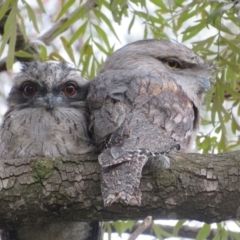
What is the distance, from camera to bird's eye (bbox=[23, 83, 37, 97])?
126 inches

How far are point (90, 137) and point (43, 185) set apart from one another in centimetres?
47

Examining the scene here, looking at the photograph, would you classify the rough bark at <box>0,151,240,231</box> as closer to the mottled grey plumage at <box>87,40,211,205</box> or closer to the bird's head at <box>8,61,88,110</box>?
the mottled grey plumage at <box>87,40,211,205</box>

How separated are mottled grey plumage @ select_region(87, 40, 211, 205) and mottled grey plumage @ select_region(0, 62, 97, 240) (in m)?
0.09

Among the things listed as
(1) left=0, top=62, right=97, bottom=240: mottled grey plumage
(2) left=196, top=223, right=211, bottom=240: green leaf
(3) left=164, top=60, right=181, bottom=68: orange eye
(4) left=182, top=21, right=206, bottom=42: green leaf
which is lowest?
(2) left=196, top=223, right=211, bottom=240: green leaf

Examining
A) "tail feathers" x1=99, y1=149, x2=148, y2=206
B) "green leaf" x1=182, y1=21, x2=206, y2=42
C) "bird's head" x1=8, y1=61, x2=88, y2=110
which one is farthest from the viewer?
"green leaf" x1=182, y1=21, x2=206, y2=42

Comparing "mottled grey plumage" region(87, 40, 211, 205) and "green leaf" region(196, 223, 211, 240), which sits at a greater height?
"mottled grey plumage" region(87, 40, 211, 205)

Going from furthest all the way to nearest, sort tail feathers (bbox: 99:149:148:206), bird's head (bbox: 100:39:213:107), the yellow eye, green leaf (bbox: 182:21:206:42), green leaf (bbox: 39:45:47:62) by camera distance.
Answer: green leaf (bbox: 39:45:47:62)
green leaf (bbox: 182:21:206:42)
the yellow eye
bird's head (bbox: 100:39:213:107)
tail feathers (bbox: 99:149:148:206)

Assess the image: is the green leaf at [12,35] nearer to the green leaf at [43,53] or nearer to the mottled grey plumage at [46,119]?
the mottled grey plumage at [46,119]

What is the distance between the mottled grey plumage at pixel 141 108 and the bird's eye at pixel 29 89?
29 cm

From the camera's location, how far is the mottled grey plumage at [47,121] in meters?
2.96

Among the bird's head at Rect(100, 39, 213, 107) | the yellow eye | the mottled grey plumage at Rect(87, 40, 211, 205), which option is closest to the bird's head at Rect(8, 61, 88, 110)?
the mottled grey plumage at Rect(87, 40, 211, 205)

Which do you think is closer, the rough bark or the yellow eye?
the rough bark

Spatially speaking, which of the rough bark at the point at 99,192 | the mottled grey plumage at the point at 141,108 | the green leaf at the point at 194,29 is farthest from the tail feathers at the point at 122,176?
the green leaf at the point at 194,29

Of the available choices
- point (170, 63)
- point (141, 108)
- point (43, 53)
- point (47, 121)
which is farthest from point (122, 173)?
point (43, 53)
